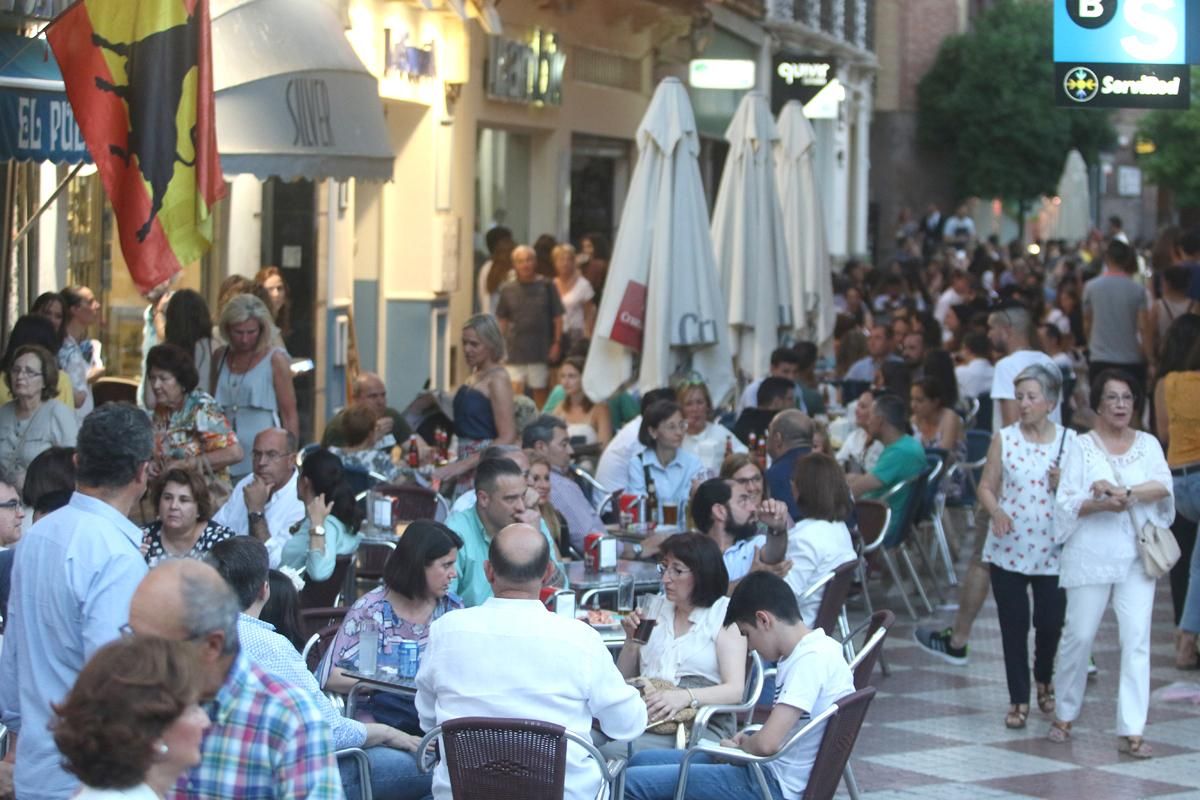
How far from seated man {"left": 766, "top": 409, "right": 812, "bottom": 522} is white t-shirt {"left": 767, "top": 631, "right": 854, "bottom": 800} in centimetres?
409

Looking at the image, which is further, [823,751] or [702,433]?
[702,433]

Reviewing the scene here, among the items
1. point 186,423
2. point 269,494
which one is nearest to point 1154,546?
point 269,494

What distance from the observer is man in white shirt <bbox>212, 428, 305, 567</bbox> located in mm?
9297

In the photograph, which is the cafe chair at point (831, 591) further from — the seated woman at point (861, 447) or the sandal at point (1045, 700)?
the seated woman at point (861, 447)

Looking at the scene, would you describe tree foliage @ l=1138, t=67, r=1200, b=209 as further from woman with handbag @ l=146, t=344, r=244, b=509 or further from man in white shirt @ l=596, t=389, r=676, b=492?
woman with handbag @ l=146, t=344, r=244, b=509

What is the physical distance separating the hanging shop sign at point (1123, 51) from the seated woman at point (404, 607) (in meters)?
5.43

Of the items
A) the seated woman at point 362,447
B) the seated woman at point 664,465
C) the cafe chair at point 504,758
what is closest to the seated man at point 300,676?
the cafe chair at point 504,758

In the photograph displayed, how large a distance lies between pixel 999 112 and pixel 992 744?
43.7 metres

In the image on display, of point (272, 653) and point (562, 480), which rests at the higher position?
point (562, 480)

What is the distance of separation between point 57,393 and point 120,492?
16.4 ft

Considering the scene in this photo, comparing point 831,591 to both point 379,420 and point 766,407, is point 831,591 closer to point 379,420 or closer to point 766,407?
point 379,420

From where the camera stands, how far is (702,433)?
12188 millimetres

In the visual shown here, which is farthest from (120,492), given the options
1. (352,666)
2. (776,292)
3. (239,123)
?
(776,292)

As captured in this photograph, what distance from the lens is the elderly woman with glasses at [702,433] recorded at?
475 inches
